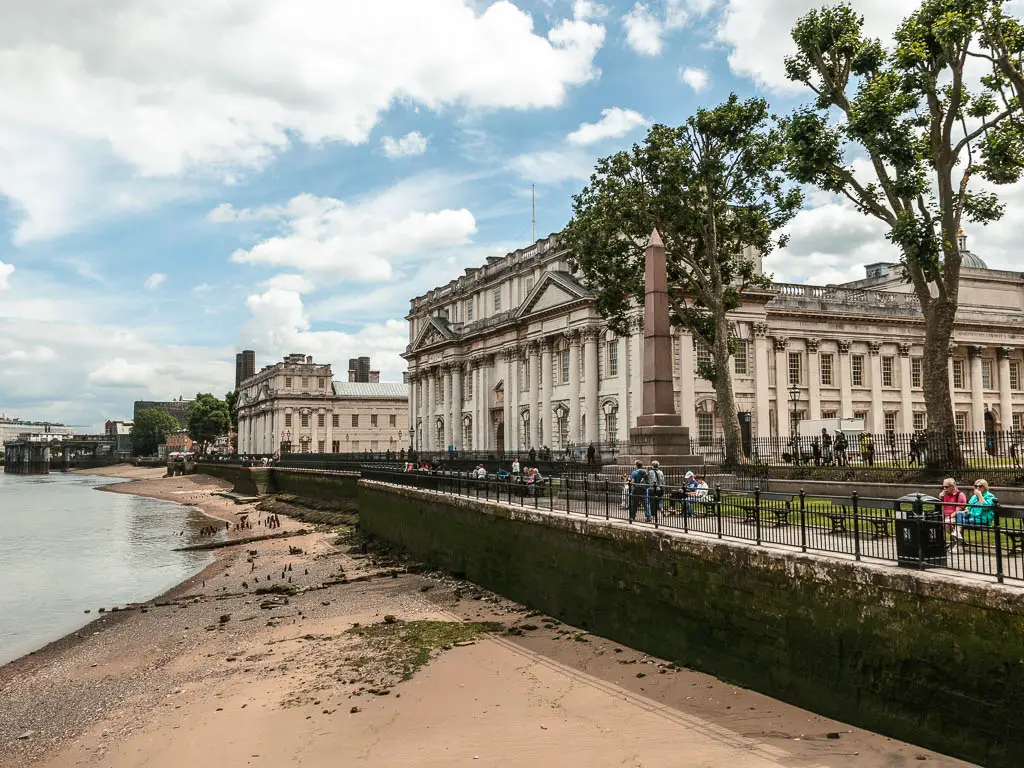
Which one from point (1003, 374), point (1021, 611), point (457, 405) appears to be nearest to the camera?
point (1021, 611)

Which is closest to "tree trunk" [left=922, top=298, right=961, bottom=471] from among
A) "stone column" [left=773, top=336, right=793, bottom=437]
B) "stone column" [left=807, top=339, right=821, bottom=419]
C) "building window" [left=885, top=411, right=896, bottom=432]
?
"stone column" [left=773, top=336, right=793, bottom=437]

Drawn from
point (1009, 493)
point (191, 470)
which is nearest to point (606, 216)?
point (1009, 493)

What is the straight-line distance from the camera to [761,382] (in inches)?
1740

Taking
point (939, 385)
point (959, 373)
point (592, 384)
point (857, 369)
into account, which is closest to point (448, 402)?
point (592, 384)

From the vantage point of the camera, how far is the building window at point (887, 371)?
49.5 m

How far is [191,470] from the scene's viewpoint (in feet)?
327

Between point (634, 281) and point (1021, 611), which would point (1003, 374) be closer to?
point (634, 281)

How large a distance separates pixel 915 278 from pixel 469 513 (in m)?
13.6

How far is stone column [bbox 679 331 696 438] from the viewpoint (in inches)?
1608

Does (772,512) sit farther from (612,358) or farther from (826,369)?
(826,369)

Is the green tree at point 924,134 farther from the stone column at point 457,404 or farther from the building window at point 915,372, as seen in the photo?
the stone column at point 457,404

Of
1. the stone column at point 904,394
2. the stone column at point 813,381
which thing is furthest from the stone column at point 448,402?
the stone column at point 904,394

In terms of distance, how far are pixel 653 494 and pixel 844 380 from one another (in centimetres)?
3765

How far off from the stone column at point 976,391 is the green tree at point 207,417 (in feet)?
350
